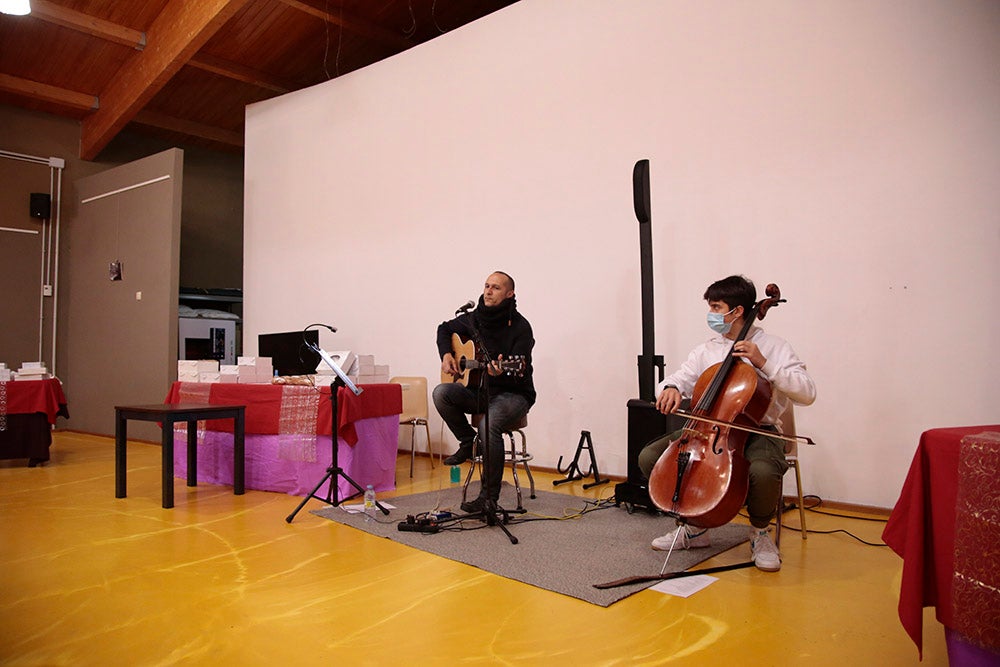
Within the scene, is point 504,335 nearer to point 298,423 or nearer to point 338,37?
point 298,423

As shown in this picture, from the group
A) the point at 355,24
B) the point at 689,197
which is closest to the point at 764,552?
the point at 689,197

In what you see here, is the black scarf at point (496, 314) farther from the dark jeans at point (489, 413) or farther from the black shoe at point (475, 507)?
the black shoe at point (475, 507)

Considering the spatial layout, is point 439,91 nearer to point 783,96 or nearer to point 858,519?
point 783,96

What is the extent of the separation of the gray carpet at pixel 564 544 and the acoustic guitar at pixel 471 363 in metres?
0.73

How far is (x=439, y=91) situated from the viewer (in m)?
5.77

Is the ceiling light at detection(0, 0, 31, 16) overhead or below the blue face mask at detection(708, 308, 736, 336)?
overhead

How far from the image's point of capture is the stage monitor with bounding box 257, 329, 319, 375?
408cm

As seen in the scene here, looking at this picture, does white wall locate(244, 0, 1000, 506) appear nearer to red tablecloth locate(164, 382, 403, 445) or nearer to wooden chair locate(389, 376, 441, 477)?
wooden chair locate(389, 376, 441, 477)

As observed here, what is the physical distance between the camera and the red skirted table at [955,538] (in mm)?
1342

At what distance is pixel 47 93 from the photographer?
752 centimetres

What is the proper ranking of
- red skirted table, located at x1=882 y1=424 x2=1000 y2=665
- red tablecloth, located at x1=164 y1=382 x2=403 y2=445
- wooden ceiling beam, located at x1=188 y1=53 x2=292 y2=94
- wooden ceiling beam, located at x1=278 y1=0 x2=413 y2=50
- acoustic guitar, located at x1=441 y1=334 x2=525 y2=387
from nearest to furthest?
red skirted table, located at x1=882 y1=424 x2=1000 y2=665
acoustic guitar, located at x1=441 y1=334 x2=525 y2=387
red tablecloth, located at x1=164 y1=382 x2=403 y2=445
wooden ceiling beam, located at x1=278 y1=0 x2=413 y2=50
wooden ceiling beam, located at x1=188 y1=53 x2=292 y2=94

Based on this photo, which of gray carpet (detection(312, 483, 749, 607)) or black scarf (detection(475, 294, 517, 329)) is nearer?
gray carpet (detection(312, 483, 749, 607))

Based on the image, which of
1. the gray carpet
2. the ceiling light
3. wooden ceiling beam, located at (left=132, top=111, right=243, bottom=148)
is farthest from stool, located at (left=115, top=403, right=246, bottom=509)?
wooden ceiling beam, located at (left=132, top=111, right=243, bottom=148)

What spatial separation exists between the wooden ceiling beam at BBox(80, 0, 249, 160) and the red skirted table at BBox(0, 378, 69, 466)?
3189 mm
